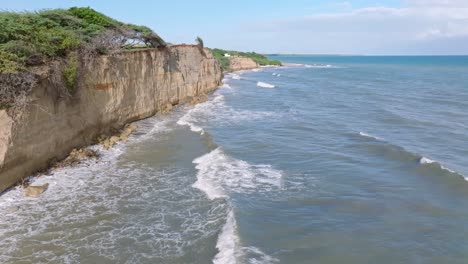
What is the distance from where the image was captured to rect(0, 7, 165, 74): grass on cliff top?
1438 centimetres

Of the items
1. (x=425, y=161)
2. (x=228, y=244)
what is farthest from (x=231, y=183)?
(x=425, y=161)

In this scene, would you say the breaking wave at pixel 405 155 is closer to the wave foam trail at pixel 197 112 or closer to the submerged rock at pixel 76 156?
the wave foam trail at pixel 197 112

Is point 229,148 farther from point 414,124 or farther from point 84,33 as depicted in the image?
point 414,124

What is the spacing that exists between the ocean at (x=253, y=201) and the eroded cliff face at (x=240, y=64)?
69.0 metres

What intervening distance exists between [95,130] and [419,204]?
44.9 feet

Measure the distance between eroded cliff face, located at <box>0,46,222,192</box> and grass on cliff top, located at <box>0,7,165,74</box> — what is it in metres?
1.08

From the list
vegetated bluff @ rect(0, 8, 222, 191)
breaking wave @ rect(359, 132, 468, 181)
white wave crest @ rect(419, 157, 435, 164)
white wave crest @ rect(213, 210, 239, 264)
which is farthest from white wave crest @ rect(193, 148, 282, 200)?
white wave crest @ rect(419, 157, 435, 164)

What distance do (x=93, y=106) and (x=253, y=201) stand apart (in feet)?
32.1

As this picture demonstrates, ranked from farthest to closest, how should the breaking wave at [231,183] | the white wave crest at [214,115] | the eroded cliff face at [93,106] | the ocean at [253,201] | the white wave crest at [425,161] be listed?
the white wave crest at [214,115] < the white wave crest at [425,161] < the eroded cliff face at [93,106] < the ocean at [253,201] < the breaking wave at [231,183]

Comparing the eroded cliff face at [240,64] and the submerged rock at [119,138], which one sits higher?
the eroded cliff face at [240,64]

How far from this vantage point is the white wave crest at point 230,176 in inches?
548

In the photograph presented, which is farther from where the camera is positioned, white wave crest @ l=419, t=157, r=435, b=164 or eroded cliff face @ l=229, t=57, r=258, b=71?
eroded cliff face @ l=229, t=57, r=258, b=71

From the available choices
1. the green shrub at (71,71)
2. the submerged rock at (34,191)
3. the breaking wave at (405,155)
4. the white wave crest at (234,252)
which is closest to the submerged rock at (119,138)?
the green shrub at (71,71)

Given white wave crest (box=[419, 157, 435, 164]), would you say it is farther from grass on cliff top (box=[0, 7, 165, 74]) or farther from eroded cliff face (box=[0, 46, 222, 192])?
grass on cliff top (box=[0, 7, 165, 74])
